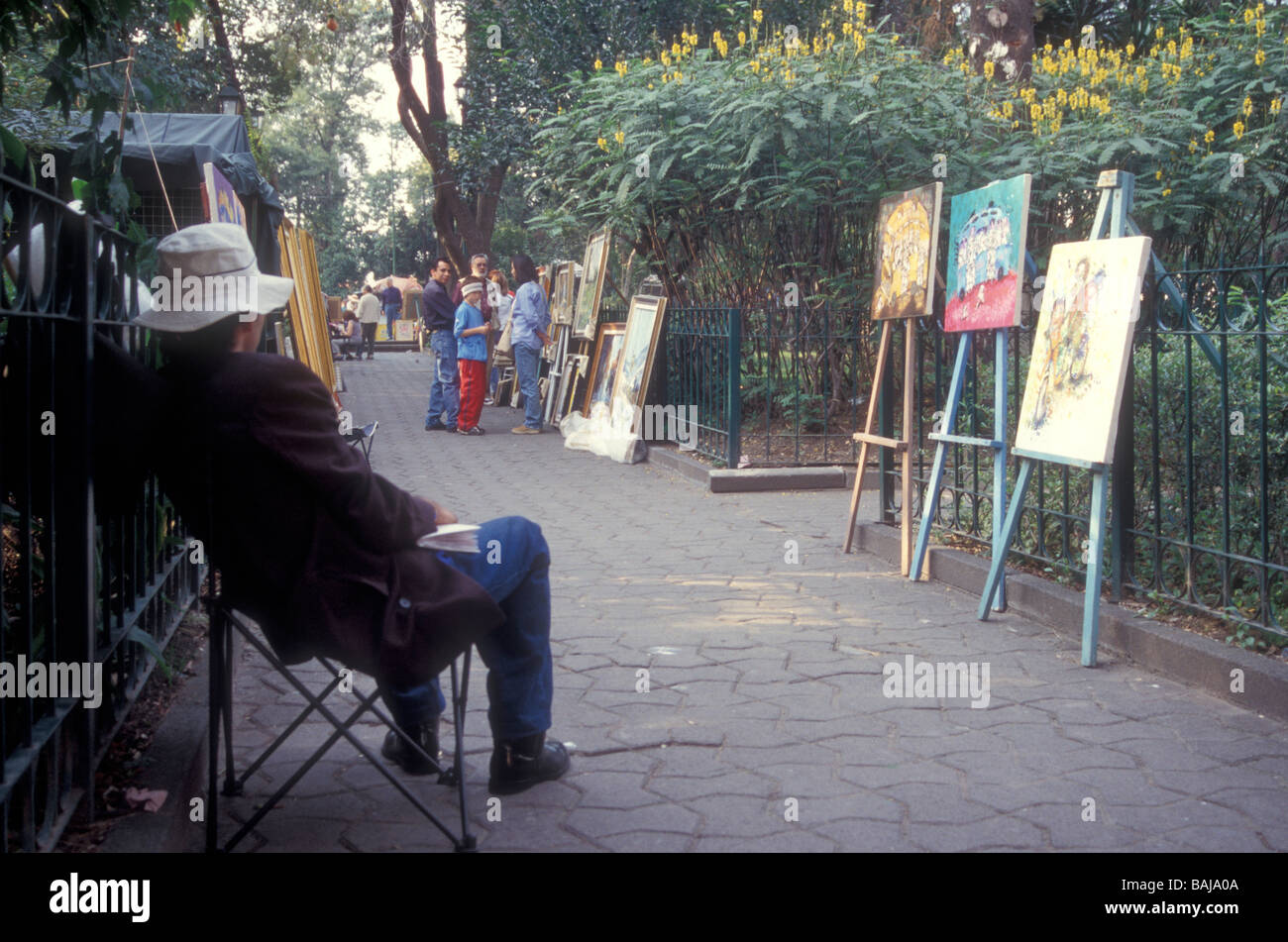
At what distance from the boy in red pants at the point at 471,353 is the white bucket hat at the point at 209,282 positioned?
11541mm

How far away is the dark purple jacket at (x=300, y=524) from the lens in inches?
128

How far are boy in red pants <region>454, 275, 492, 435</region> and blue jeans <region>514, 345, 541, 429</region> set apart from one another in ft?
Result: 1.74

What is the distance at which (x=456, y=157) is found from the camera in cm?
2228

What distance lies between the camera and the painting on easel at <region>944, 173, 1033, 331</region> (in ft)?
21.0

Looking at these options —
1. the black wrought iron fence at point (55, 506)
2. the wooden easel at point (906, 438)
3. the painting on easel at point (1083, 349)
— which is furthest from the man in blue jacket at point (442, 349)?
the black wrought iron fence at point (55, 506)

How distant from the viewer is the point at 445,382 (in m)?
16.4

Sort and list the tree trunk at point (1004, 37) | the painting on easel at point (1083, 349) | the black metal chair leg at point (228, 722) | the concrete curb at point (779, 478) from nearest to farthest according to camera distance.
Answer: the black metal chair leg at point (228, 722) → the painting on easel at point (1083, 349) → the concrete curb at point (779, 478) → the tree trunk at point (1004, 37)

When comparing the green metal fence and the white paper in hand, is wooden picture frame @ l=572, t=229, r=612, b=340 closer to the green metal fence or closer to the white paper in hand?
the green metal fence

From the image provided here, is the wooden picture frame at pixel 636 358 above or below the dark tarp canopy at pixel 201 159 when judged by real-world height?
below

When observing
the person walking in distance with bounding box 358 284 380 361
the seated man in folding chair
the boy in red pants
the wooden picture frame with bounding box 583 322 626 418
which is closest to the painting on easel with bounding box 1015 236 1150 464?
the seated man in folding chair

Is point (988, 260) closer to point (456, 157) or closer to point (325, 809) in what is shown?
point (325, 809)

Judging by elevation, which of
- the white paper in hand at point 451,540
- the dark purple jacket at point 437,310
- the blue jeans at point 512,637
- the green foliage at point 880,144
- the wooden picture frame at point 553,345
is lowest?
the blue jeans at point 512,637

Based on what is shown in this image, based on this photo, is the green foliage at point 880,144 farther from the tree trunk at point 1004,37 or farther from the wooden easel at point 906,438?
the wooden easel at point 906,438
